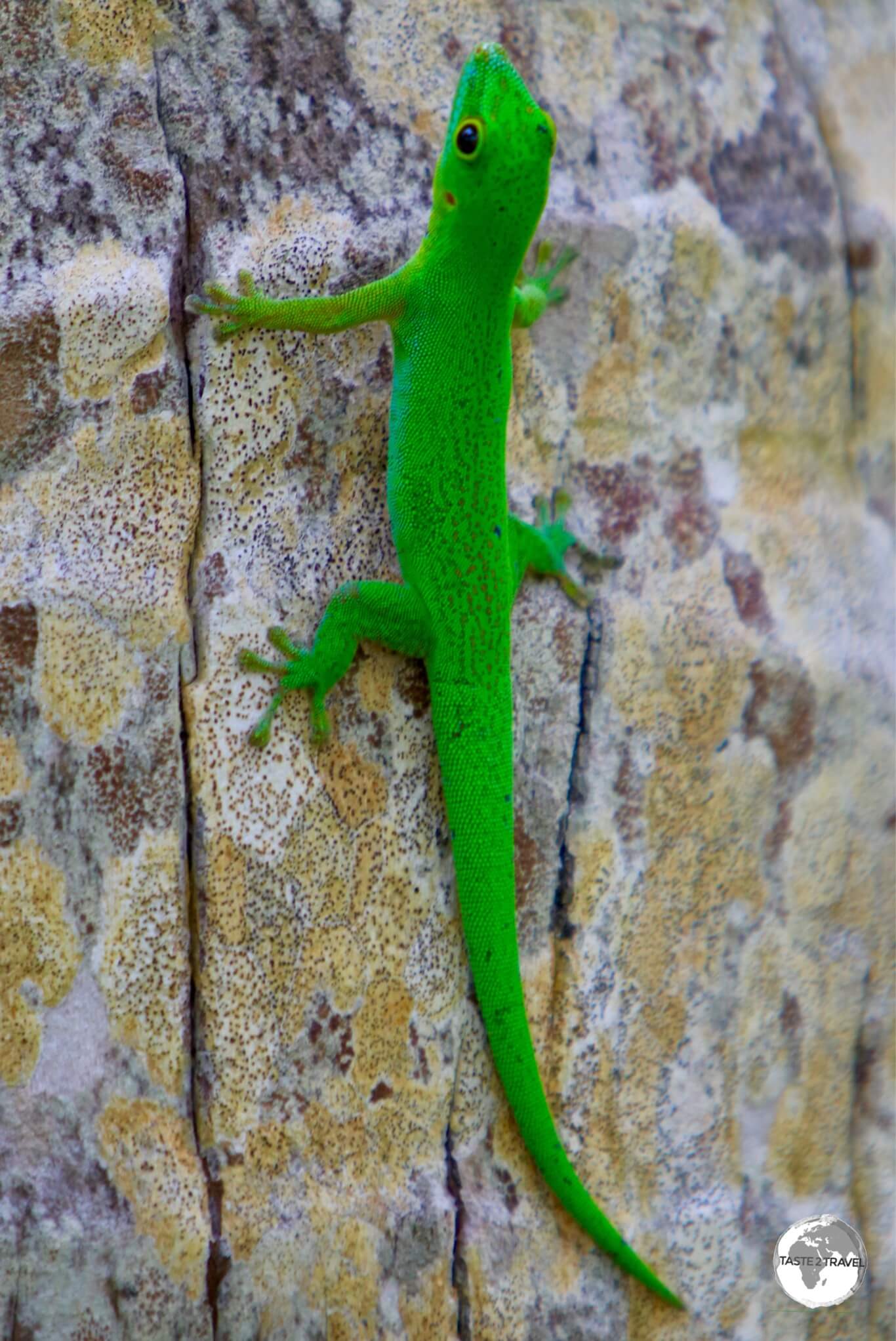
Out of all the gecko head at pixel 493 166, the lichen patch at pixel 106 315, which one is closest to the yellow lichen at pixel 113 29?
the lichen patch at pixel 106 315

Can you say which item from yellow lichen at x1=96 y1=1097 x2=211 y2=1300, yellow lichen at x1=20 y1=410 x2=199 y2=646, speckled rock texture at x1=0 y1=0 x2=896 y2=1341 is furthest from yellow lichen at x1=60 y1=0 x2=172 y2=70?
yellow lichen at x1=96 y1=1097 x2=211 y2=1300

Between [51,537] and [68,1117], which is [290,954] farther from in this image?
[51,537]

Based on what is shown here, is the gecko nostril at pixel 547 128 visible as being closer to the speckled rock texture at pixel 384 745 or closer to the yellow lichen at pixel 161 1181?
the speckled rock texture at pixel 384 745

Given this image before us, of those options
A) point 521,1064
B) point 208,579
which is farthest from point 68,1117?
point 208,579

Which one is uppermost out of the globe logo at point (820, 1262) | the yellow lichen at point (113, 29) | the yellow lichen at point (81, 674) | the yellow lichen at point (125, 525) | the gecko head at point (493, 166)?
the yellow lichen at point (113, 29)

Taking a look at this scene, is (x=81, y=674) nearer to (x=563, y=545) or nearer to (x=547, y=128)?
(x=563, y=545)
